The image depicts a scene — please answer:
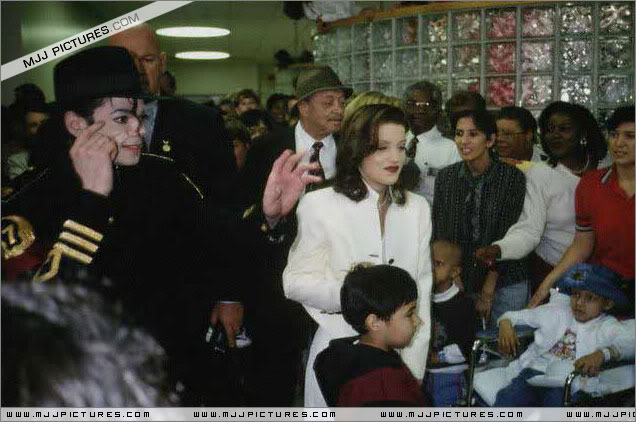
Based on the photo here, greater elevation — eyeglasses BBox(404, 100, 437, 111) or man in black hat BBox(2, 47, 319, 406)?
eyeglasses BBox(404, 100, 437, 111)

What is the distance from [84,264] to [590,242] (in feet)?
3.99

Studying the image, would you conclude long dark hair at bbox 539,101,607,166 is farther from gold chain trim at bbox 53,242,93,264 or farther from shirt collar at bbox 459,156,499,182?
gold chain trim at bbox 53,242,93,264

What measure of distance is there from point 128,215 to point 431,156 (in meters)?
1.05

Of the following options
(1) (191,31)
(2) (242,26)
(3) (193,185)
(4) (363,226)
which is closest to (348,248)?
(4) (363,226)

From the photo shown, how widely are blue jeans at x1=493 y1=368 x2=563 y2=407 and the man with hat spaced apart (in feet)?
1.70

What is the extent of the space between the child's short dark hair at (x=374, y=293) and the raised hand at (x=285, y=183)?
0.67 ft

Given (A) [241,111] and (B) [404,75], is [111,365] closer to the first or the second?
(B) [404,75]

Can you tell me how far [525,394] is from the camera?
5.64 ft

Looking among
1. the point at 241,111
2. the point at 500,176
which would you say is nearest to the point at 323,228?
the point at 500,176

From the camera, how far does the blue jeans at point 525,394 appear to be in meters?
1.68

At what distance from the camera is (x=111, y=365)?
1.27m

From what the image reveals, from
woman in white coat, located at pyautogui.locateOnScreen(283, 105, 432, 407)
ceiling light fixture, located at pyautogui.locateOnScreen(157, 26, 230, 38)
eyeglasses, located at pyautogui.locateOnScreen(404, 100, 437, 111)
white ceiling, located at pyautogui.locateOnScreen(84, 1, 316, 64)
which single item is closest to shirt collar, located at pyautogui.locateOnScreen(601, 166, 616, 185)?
woman in white coat, located at pyautogui.locateOnScreen(283, 105, 432, 407)

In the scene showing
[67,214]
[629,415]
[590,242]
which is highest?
[67,214]

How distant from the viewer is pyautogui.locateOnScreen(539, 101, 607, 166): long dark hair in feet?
6.43
